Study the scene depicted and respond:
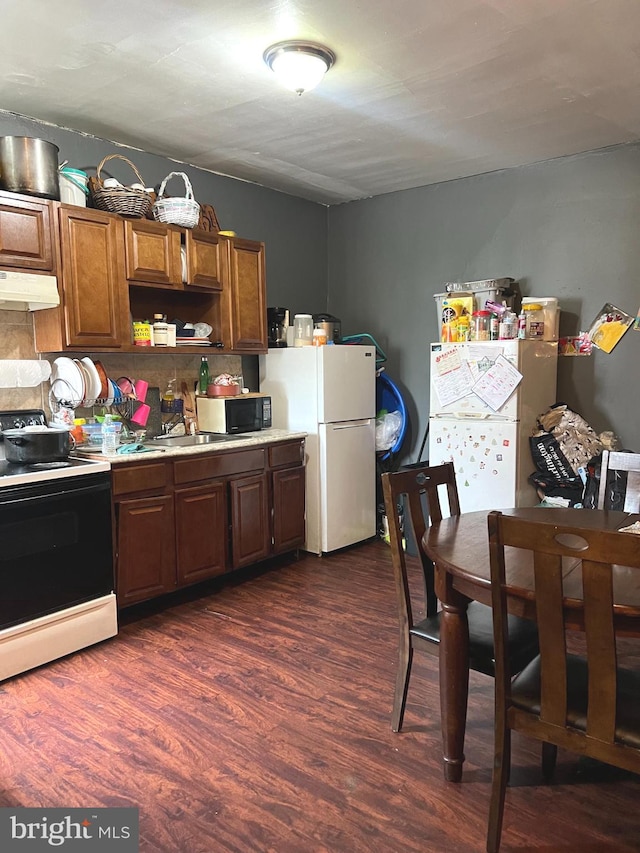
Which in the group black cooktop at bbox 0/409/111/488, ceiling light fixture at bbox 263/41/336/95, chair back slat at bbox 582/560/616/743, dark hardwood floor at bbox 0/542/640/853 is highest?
ceiling light fixture at bbox 263/41/336/95

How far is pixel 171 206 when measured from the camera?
3.51 metres

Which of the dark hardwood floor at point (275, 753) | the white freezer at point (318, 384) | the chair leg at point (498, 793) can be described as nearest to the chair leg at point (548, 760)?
the dark hardwood floor at point (275, 753)

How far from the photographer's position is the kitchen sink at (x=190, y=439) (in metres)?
3.71

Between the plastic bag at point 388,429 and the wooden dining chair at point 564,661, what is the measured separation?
301cm

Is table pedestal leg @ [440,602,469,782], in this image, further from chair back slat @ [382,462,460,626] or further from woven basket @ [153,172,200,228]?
woven basket @ [153,172,200,228]

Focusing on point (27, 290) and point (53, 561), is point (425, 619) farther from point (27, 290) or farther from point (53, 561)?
point (27, 290)

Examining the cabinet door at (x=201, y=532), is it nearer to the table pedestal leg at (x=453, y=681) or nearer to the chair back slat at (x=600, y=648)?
the table pedestal leg at (x=453, y=681)

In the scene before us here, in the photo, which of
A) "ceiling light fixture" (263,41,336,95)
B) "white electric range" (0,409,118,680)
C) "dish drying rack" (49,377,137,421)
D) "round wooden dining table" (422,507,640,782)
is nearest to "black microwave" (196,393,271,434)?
"dish drying rack" (49,377,137,421)

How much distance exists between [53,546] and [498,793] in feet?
6.73

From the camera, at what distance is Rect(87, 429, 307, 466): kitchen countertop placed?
310cm

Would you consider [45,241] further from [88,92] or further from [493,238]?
[493,238]

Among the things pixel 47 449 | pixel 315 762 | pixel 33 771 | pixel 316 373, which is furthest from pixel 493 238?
pixel 33 771

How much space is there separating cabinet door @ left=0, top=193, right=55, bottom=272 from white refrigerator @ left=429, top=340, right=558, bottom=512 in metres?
2.36

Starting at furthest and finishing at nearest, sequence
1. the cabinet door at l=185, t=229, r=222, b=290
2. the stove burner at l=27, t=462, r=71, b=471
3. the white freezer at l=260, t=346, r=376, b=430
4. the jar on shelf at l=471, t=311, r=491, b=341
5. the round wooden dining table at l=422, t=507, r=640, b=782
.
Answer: the white freezer at l=260, t=346, r=376, b=430 → the jar on shelf at l=471, t=311, r=491, b=341 → the cabinet door at l=185, t=229, r=222, b=290 → the stove burner at l=27, t=462, r=71, b=471 → the round wooden dining table at l=422, t=507, r=640, b=782
